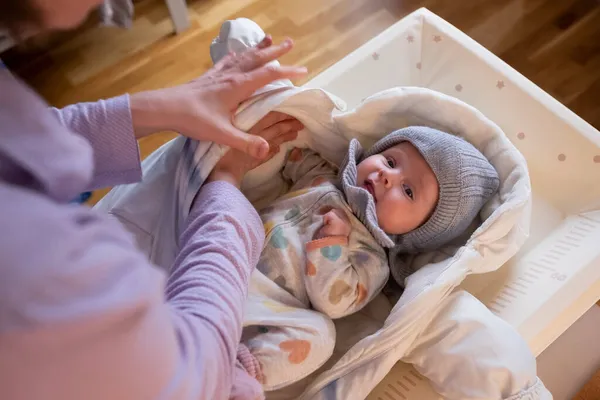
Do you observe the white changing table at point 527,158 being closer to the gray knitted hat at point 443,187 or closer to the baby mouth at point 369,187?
the gray knitted hat at point 443,187

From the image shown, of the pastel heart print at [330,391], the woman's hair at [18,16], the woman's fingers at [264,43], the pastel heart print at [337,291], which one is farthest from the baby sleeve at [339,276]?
the woman's hair at [18,16]

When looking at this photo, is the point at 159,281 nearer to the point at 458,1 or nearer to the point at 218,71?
the point at 218,71

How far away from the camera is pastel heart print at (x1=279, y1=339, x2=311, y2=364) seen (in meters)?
0.82

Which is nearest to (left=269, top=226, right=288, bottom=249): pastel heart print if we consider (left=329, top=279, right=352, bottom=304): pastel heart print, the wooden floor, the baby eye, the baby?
the baby

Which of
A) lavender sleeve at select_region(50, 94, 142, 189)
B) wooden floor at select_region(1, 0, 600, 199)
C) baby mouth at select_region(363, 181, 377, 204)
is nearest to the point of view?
lavender sleeve at select_region(50, 94, 142, 189)

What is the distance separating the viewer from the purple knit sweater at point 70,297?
339mm

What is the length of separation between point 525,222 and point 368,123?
12.7 inches

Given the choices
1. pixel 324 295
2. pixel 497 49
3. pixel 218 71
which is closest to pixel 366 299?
pixel 324 295

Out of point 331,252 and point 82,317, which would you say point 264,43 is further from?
point 82,317

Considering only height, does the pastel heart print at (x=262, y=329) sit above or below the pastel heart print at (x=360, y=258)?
below

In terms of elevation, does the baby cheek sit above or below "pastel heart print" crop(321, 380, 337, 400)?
above

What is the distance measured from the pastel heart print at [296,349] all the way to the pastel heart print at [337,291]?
0.09 m

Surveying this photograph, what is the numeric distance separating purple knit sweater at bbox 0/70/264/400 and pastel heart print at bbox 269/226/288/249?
0.38m

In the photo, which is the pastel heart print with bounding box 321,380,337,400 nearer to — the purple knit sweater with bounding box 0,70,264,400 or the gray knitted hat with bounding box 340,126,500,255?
the gray knitted hat with bounding box 340,126,500,255
